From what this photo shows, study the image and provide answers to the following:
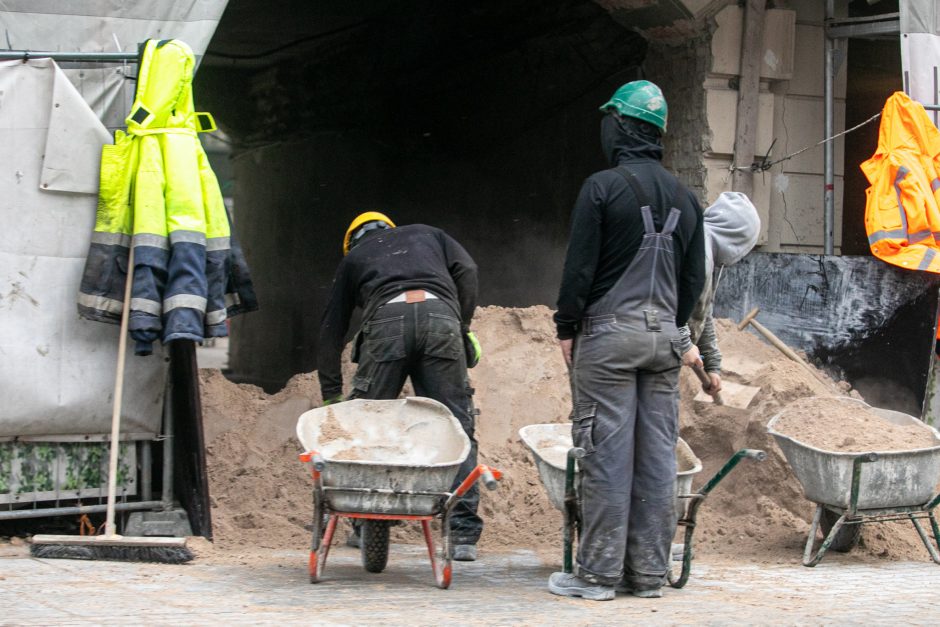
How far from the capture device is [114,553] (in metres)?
5.31

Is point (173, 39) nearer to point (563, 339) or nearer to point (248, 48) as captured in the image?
A: point (563, 339)

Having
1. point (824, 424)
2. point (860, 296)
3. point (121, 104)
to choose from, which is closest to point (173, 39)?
point (121, 104)

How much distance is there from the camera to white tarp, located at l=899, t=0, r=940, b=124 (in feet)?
25.2

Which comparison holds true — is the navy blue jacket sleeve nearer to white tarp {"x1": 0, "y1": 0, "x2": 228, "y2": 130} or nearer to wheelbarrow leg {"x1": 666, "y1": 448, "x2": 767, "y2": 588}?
wheelbarrow leg {"x1": 666, "y1": 448, "x2": 767, "y2": 588}

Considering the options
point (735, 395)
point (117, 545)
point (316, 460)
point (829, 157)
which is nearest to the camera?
point (316, 460)

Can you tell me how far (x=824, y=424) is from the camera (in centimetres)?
593

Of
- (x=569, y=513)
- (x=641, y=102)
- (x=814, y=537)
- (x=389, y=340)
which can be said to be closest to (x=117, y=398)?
(x=389, y=340)

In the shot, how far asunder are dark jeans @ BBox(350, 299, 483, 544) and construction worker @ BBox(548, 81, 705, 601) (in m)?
1.00

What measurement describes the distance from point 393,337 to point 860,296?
3796 millimetres

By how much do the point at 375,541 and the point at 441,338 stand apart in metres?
1.06

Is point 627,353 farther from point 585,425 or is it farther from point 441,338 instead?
point 441,338

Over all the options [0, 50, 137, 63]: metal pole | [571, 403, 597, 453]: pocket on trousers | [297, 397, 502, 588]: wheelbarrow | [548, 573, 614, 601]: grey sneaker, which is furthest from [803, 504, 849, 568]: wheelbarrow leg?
[0, 50, 137, 63]: metal pole

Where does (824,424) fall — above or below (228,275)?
below

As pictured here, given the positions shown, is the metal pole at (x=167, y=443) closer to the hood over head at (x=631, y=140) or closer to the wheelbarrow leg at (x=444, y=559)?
the wheelbarrow leg at (x=444, y=559)
